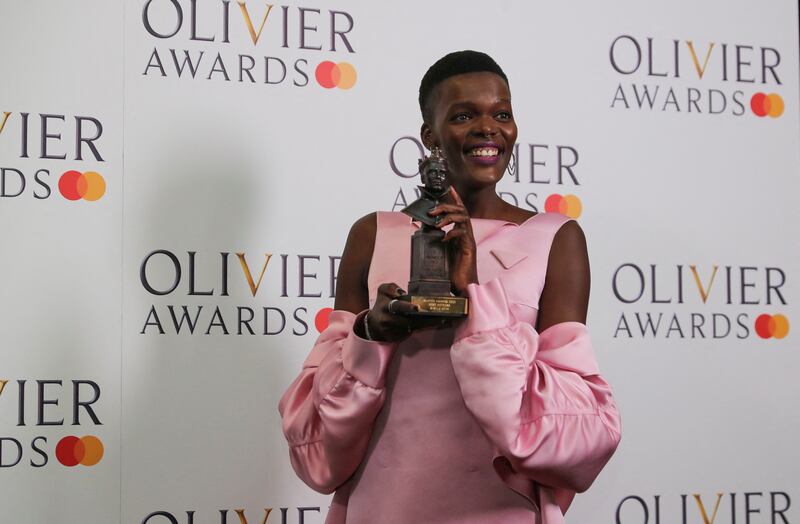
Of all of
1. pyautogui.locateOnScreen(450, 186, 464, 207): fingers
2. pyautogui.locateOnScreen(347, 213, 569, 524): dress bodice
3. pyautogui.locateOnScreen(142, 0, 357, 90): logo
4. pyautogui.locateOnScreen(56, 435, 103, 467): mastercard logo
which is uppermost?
pyautogui.locateOnScreen(142, 0, 357, 90): logo

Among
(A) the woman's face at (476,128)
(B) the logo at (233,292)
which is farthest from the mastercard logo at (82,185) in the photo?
(A) the woman's face at (476,128)

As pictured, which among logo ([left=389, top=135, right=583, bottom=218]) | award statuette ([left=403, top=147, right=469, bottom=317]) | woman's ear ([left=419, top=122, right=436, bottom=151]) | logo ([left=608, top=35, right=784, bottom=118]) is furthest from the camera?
logo ([left=608, top=35, right=784, bottom=118])

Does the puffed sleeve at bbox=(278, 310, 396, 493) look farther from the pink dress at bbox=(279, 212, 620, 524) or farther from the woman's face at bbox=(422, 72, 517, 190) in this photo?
the woman's face at bbox=(422, 72, 517, 190)

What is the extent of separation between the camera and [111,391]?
2527mm

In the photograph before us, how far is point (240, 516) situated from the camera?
2.57m

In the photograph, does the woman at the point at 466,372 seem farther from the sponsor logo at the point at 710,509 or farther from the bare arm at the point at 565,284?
the sponsor logo at the point at 710,509

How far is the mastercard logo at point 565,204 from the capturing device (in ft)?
9.30

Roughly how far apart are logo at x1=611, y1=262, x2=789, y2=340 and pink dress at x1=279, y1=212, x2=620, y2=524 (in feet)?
3.88

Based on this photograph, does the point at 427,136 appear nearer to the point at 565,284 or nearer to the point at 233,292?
the point at 565,284

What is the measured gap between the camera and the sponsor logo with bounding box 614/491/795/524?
2811 mm

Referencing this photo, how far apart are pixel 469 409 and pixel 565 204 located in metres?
1.42

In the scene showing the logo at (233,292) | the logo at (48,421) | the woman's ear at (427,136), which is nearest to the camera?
the woman's ear at (427,136)

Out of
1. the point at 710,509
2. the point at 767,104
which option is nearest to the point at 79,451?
the point at 710,509

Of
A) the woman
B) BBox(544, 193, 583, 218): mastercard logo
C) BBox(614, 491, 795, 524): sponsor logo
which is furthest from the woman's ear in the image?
BBox(614, 491, 795, 524): sponsor logo
